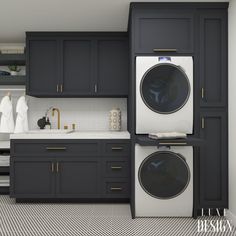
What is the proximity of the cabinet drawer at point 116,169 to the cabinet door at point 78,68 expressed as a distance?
114 centimetres

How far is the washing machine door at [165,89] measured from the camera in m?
3.05

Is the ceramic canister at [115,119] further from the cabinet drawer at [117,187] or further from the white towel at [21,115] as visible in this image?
the white towel at [21,115]

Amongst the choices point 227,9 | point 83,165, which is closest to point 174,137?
point 83,165

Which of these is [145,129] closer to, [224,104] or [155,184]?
[155,184]

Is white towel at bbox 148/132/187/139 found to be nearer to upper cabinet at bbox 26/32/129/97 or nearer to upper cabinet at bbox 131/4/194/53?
upper cabinet at bbox 131/4/194/53

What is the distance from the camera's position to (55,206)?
3.50 m

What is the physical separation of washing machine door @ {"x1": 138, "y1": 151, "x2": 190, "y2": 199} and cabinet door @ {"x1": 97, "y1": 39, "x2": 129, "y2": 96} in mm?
1343

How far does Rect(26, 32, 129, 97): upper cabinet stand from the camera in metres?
4.02

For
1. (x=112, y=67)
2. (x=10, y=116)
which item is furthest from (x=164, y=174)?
(x=10, y=116)

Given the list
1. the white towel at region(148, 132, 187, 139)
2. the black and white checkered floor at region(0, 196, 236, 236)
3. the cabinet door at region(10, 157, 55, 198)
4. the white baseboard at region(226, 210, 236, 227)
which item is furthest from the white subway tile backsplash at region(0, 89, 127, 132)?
the white baseboard at region(226, 210, 236, 227)

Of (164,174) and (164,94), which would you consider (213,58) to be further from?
(164,174)

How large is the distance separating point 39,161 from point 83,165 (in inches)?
22.6

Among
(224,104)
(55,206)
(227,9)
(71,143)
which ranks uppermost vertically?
(227,9)

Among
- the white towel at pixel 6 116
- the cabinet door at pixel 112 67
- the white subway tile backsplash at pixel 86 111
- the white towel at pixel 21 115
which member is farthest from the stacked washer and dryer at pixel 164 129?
the white towel at pixel 6 116
